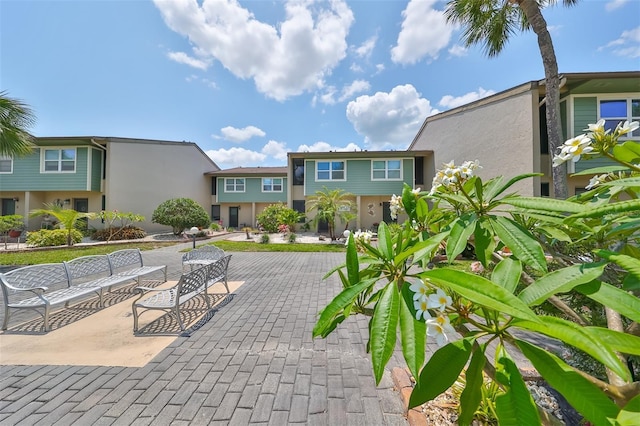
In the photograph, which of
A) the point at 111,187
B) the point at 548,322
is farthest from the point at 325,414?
the point at 111,187

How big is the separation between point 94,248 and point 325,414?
49.3 ft

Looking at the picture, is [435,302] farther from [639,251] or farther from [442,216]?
[639,251]

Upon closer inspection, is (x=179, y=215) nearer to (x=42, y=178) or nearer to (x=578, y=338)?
(x=42, y=178)

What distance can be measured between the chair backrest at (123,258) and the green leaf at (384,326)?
6983mm

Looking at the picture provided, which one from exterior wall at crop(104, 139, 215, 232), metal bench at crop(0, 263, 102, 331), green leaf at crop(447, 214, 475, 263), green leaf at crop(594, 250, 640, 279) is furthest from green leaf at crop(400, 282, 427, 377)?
exterior wall at crop(104, 139, 215, 232)

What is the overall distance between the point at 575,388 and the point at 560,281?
0.34 meters

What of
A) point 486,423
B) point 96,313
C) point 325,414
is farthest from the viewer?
point 96,313

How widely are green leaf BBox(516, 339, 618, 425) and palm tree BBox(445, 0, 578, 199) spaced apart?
7.53 m

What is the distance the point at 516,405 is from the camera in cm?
76

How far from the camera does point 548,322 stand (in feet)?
2.36

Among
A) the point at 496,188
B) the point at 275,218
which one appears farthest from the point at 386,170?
the point at 496,188

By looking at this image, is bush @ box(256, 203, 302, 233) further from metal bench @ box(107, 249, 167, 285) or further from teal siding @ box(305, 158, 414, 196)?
metal bench @ box(107, 249, 167, 285)

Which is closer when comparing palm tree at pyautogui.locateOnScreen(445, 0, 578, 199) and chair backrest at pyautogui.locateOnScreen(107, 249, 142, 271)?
chair backrest at pyautogui.locateOnScreen(107, 249, 142, 271)

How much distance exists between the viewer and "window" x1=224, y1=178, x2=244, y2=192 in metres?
21.9
